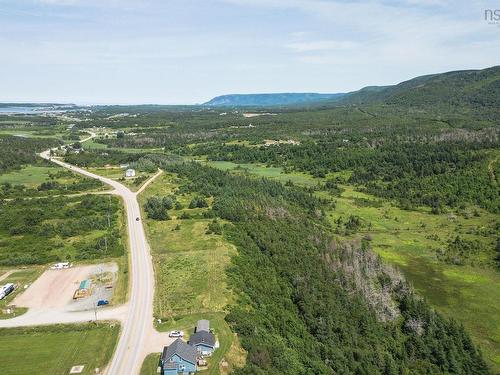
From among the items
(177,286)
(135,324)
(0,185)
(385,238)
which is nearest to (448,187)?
(385,238)

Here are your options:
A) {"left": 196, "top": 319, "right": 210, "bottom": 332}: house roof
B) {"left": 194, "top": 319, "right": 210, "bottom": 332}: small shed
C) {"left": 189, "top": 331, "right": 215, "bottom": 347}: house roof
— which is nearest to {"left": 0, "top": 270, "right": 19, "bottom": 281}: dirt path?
{"left": 194, "top": 319, "right": 210, "bottom": 332}: small shed

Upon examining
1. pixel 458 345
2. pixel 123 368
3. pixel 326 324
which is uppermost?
pixel 123 368

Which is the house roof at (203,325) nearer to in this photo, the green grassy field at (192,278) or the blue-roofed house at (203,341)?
the blue-roofed house at (203,341)

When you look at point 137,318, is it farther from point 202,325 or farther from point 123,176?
point 123,176

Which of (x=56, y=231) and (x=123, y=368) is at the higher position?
(x=56, y=231)

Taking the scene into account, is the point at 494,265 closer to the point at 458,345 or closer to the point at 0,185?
the point at 458,345

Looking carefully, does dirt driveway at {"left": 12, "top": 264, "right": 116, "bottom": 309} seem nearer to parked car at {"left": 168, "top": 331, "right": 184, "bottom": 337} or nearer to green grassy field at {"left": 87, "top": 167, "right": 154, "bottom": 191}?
parked car at {"left": 168, "top": 331, "right": 184, "bottom": 337}
